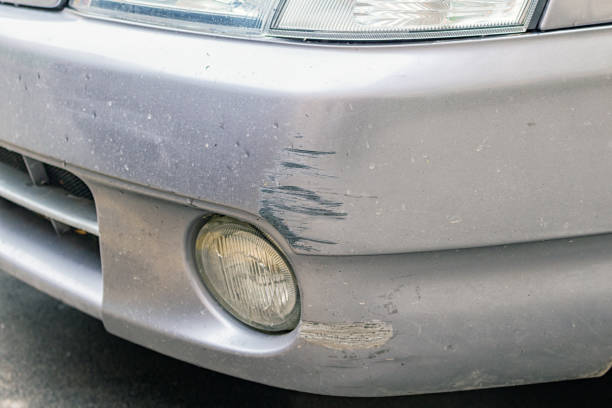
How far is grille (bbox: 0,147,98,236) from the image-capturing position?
153cm

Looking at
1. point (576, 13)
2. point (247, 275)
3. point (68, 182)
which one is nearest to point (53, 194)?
point (68, 182)

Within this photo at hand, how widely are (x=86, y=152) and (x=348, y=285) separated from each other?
1.85 feet

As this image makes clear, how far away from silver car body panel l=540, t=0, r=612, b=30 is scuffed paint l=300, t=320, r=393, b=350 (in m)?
0.60

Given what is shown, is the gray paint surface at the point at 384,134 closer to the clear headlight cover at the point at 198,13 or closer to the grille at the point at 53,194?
the clear headlight cover at the point at 198,13

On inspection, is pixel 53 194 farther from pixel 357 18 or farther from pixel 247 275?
pixel 357 18

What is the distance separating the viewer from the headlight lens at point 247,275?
128cm

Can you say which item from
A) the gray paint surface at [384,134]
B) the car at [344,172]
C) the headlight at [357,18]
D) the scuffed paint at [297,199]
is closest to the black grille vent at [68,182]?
the car at [344,172]

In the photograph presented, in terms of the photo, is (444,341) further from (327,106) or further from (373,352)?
(327,106)

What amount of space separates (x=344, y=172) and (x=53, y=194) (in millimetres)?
830

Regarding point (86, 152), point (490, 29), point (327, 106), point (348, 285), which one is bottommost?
point (348, 285)

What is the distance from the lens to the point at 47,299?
2299 mm

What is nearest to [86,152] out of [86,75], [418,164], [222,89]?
[86,75]

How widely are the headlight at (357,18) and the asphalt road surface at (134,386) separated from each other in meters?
1.07

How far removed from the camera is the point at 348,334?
1258 mm
